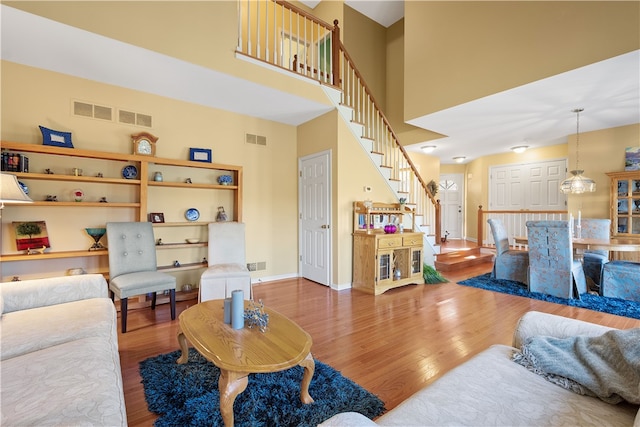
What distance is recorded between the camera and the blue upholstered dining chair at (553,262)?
3.82m

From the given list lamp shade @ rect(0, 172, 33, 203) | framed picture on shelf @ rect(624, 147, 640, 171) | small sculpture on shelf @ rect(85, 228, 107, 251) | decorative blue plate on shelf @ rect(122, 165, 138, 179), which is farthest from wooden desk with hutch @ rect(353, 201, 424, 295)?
framed picture on shelf @ rect(624, 147, 640, 171)

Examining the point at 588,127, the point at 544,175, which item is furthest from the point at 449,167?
the point at 588,127

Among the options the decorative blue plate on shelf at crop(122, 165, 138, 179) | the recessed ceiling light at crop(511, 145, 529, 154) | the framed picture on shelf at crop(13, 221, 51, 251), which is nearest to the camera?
the framed picture on shelf at crop(13, 221, 51, 251)

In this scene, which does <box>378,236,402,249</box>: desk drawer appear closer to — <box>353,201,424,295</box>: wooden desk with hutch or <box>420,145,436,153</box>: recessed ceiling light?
<box>353,201,424,295</box>: wooden desk with hutch

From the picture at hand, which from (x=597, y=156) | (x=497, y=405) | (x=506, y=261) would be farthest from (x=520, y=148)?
(x=497, y=405)

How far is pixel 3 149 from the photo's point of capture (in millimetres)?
2959

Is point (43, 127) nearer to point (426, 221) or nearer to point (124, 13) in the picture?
point (124, 13)

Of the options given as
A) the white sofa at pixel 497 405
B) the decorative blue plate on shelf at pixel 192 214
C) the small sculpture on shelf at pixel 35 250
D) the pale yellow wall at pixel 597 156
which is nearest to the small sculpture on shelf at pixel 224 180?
the decorative blue plate on shelf at pixel 192 214

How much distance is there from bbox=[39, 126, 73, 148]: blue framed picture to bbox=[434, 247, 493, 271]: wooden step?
5966 mm

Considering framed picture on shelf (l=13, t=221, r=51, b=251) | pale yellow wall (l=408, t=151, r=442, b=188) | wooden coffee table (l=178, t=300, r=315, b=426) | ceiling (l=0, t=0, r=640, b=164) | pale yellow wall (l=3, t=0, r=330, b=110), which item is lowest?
wooden coffee table (l=178, t=300, r=315, b=426)

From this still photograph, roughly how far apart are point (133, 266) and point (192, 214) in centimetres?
111

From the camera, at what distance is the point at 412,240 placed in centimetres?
464

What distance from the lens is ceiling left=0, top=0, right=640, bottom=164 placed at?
2748 mm

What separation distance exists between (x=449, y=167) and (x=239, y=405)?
8.97 metres
